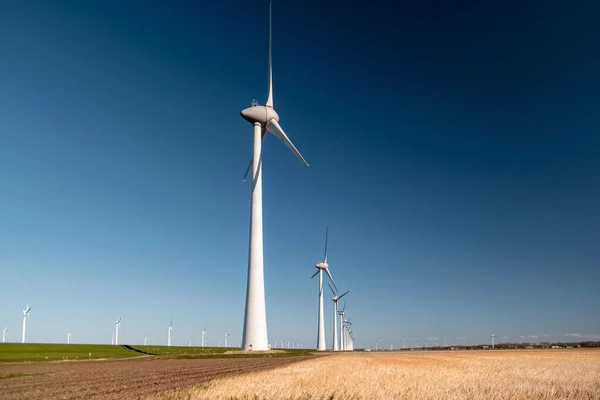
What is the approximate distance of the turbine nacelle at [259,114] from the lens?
9319 centimetres

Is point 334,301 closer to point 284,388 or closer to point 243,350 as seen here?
point 243,350

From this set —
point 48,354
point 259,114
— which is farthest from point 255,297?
point 48,354

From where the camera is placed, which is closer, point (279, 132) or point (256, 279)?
point (256, 279)

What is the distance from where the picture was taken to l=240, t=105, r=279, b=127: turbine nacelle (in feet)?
306

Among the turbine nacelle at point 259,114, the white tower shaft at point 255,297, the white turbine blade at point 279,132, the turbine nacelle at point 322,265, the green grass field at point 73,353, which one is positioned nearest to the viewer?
the green grass field at point 73,353

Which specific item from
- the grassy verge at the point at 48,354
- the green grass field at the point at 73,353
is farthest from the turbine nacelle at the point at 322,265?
the grassy verge at the point at 48,354

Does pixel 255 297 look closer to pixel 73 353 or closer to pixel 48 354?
pixel 48 354

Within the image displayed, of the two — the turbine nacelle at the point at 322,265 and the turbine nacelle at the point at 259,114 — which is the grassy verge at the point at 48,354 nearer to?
the turbine nacelle at the point at 259,114

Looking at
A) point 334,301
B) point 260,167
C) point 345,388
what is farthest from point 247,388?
point 334,301

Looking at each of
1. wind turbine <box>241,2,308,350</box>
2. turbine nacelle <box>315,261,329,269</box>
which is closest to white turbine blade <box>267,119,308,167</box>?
wind turbine <box>241,2,308,350</box>

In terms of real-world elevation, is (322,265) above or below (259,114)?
below

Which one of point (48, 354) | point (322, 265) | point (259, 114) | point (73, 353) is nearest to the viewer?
point (48, 354)

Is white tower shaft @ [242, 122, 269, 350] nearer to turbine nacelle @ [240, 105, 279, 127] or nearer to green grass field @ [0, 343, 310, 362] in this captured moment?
green grass field @ [0, 343, 310, 362]

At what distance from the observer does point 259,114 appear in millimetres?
93125
